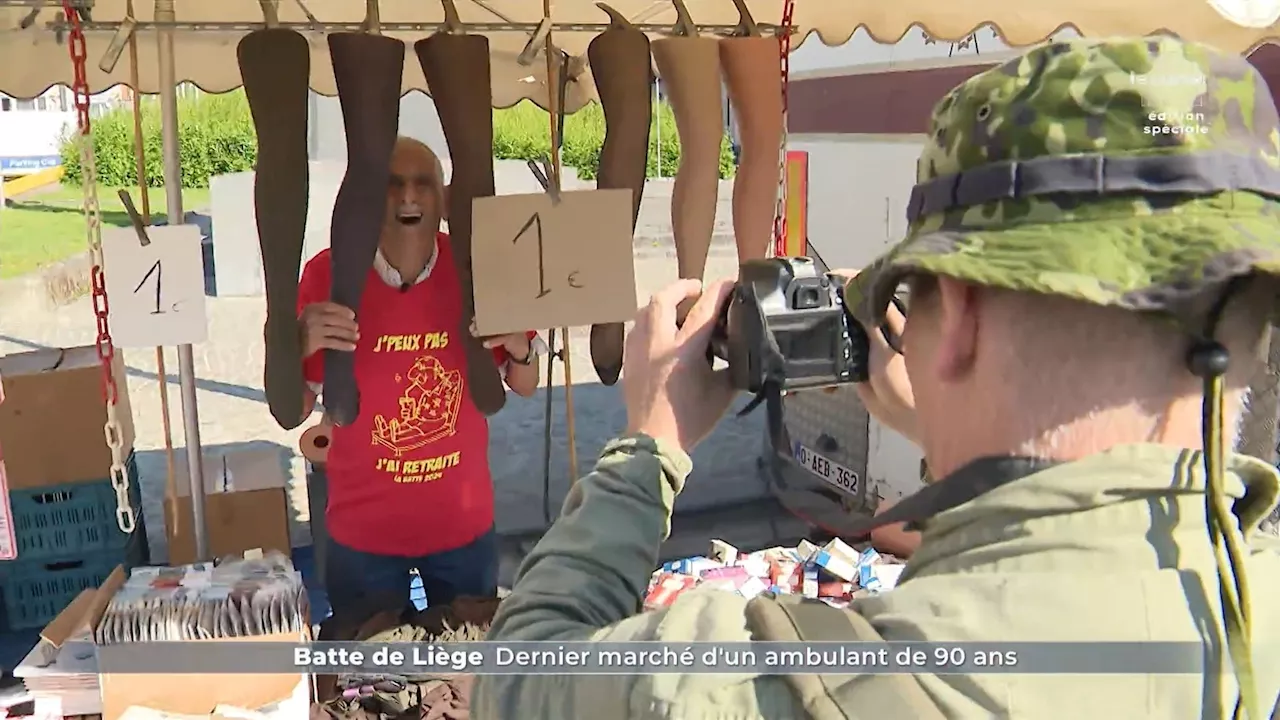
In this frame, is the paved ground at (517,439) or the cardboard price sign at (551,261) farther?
the paved ground at (517,439)

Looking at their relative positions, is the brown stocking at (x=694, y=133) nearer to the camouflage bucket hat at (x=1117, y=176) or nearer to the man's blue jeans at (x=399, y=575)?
the man's blue jeans at (x=399, y=575)

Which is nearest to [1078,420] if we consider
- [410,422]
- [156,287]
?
[156,287]

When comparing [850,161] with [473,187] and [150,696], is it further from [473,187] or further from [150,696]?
[150,696]

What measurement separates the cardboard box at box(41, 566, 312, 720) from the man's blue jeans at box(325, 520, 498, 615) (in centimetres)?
23

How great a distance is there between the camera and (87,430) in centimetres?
260

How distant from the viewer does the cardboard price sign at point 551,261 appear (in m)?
1.44

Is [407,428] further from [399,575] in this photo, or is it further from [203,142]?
→ [203,142]

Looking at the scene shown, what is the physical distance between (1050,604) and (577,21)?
2.10m

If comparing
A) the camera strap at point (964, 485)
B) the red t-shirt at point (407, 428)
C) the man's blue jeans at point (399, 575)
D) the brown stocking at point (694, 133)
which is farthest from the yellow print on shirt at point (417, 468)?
the camera strap at point (964, 485)

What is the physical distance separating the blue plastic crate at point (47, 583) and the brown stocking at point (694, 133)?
1.94 metres

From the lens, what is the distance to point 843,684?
0.48 metres

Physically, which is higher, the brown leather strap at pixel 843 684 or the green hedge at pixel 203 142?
the green hedge at pixel 203 142

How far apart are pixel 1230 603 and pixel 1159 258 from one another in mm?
182

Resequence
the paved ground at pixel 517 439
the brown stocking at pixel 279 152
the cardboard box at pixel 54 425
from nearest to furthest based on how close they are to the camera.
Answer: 1. the brown stocking at pixel 279 152
2. the cardboard box at pixel 54 425
3. the paved ground at pixel 517 439
